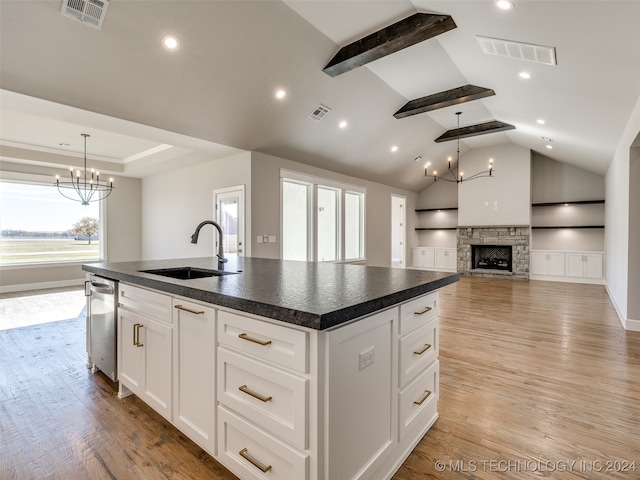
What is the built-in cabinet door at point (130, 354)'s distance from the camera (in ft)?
6.94

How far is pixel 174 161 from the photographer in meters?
6.51

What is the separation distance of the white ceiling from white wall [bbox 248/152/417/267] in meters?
0.37

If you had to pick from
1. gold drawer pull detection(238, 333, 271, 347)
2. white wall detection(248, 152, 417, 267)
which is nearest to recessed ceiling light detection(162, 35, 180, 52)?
white wall detection(248, 152, 417, 267)

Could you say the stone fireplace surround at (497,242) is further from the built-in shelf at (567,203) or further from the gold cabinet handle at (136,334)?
the gold cabinet handle at (136,334)

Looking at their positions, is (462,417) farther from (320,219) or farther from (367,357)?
(320,219)

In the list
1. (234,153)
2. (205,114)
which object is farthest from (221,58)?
(234,153)

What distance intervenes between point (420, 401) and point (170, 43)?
12.1ft

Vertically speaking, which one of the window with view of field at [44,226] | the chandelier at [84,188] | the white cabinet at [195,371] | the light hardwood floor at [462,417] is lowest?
the light hardwood floor at [462,417]

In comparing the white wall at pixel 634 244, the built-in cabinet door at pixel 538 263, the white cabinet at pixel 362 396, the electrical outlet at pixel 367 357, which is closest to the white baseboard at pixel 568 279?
the built-in cabinet door at pixel 538 263

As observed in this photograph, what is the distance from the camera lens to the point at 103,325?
2545 mm

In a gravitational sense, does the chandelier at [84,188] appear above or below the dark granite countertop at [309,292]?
above

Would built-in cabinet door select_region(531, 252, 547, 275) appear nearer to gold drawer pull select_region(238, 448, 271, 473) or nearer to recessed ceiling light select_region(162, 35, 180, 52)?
recessed ceiling light select_region(162, 35, 180, 52)

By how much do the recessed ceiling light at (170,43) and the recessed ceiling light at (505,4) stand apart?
9.24 feet

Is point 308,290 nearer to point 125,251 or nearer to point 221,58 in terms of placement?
point 221,58
